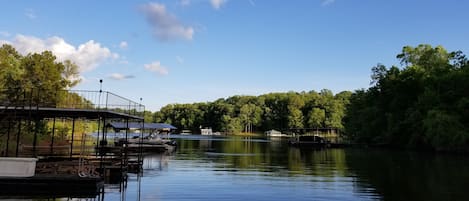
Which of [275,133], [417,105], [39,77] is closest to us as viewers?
Answer: [39,77]

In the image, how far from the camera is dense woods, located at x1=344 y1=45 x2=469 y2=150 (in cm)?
6606

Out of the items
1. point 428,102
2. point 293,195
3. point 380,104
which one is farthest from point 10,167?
point 380,104

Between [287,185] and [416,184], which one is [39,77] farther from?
[416,184]

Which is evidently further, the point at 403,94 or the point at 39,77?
the point at 403,94

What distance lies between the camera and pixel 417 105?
76.4 meters

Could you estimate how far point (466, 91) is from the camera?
233ft

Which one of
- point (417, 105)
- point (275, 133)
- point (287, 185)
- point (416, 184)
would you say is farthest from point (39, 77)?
point (275, 133)

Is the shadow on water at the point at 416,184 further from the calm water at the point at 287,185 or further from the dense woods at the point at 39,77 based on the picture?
the dense woods at the point at 39,77

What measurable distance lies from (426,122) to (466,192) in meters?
46.8

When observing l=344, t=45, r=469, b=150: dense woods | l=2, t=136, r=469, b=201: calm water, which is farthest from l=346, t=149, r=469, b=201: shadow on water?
l=344, t=45, r=469, b=150: dense woods

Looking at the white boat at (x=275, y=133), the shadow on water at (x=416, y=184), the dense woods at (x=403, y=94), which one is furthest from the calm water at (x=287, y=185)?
the white boat at (x=275, y=133)

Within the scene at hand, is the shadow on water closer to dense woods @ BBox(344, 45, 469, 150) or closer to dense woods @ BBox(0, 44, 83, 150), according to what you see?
dense woods @ BBox(344, 45, 469, 150)

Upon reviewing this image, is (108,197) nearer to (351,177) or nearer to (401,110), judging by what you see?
(351,177)

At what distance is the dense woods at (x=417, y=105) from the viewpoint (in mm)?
66062
